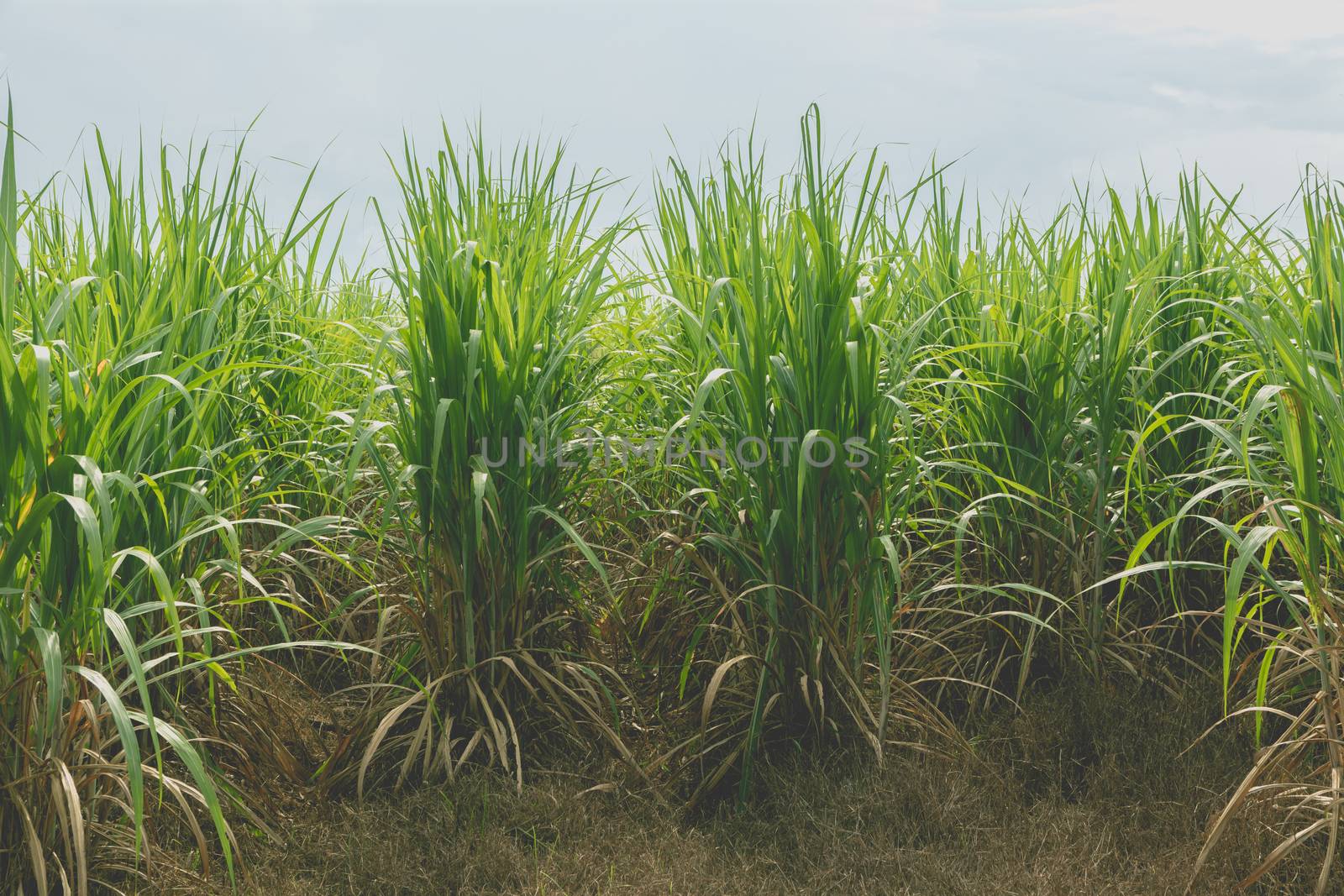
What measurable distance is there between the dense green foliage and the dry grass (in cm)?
9

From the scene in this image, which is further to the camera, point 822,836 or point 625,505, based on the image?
point 625,505

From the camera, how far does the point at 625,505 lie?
2.76 meters

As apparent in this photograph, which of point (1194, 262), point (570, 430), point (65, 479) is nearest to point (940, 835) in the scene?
point (570, 430)

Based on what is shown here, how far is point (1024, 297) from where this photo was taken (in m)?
2.71

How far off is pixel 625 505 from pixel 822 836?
111 centimetres

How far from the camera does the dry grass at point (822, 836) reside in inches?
70.4

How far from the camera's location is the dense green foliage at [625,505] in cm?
167

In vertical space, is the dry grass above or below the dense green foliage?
below

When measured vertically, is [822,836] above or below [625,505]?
Result: below

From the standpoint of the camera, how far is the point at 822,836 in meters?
1.88

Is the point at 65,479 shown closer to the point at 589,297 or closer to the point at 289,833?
the point at 289,833

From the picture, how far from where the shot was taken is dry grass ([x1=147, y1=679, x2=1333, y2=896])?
1788mm

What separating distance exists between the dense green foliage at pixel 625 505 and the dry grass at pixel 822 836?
9 centimetres

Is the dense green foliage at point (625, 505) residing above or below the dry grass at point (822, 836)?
above
